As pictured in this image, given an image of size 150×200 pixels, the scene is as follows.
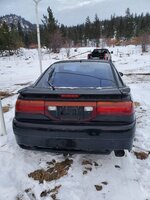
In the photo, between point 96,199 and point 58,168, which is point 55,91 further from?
point 96,199

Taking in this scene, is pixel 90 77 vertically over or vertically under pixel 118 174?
over

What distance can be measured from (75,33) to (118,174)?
73.4 metres

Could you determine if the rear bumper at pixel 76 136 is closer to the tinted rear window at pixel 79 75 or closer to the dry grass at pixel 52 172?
the dry grass at pixel 52 172

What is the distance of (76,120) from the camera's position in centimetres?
285

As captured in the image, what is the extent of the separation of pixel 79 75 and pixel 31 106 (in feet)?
4.00

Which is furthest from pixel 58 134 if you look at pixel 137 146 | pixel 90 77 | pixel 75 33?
pixel 75 33

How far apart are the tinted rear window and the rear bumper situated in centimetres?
83

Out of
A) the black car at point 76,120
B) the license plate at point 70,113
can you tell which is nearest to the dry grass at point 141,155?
the black car at point 76,120

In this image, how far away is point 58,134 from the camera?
2889 mm

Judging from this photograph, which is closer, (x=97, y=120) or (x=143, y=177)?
(x=97, y=120)

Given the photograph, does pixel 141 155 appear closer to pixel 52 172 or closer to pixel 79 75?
pixel 52 172

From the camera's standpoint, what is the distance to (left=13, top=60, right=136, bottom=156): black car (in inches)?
110

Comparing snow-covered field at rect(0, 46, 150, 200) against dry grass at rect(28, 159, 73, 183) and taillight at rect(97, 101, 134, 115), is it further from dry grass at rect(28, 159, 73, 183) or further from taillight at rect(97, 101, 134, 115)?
taillight at rect(97, 101, 134, 115)

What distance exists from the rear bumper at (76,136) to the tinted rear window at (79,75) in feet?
2.73
